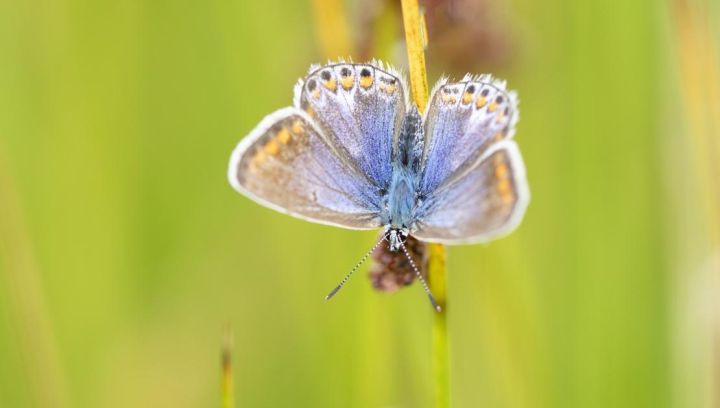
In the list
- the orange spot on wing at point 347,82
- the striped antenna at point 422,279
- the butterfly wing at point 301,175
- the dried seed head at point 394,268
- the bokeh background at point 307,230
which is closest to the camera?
the striped antenna at point 422,279

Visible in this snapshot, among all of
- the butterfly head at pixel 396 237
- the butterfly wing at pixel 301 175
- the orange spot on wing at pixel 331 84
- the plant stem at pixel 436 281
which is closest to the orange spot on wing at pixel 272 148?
the butterfly wing at pixel 301 175

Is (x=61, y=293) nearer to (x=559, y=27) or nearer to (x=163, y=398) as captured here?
(x=163, y=398)

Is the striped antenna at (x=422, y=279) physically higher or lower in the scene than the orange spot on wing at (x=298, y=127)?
lower

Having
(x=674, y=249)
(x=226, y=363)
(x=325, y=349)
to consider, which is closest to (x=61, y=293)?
(x=325, y=349)

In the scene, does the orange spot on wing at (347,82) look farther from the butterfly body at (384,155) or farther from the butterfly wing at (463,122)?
the butterfly wing at (463,122)

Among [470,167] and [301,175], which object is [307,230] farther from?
[470,167]

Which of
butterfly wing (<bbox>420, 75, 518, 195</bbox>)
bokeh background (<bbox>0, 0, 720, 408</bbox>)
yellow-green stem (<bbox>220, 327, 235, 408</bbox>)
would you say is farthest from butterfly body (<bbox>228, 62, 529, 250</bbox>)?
yellow-green stem (<bbox>220, 327, 235, 408</bbox>)

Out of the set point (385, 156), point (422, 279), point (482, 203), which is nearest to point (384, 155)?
point (385, 156)

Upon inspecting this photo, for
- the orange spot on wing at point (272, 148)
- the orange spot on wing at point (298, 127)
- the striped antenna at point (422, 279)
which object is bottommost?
the striped antenna at point (422, 279)
